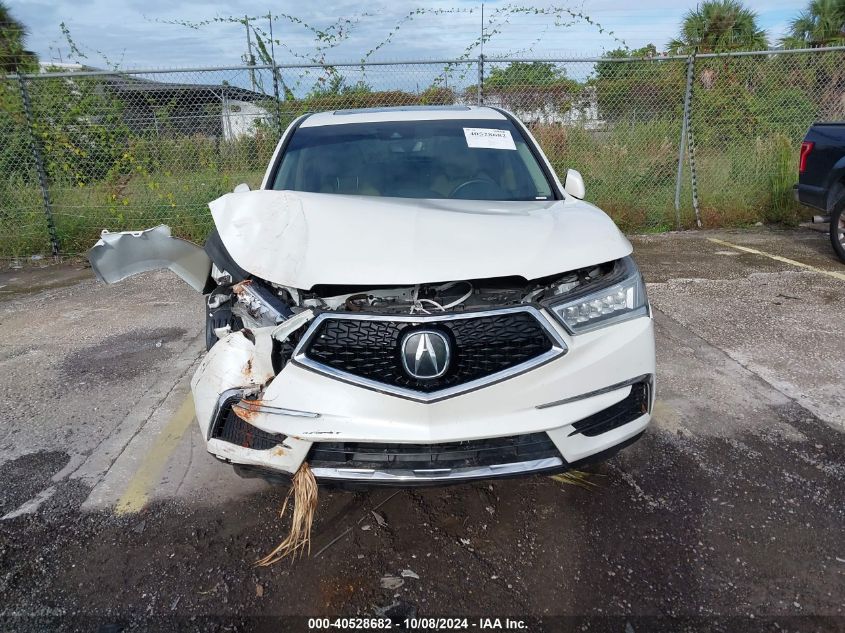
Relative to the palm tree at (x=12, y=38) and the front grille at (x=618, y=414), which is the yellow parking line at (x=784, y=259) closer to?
the front grille at (x=618, y=414)

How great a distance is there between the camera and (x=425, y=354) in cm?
214

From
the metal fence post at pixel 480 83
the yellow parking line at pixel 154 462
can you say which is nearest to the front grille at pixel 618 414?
the yellow parking line at pixel 154 462

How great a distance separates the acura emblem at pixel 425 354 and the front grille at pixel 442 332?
0.02 m

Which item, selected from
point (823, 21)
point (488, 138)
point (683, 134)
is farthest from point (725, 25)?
point (488, 138)

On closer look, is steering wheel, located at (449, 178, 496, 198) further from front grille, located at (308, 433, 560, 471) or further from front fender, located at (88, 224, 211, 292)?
front grille, located at (308, 433, 560, 471)

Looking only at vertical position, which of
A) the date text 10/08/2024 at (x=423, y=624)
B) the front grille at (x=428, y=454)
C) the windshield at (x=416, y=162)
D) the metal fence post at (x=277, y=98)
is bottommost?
the date text 10/08/2024 at (x=423, y=624)

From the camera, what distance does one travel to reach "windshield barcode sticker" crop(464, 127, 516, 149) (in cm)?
379

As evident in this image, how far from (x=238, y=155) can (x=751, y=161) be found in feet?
23.4

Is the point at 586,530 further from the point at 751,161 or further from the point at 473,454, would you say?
the point at 751,161

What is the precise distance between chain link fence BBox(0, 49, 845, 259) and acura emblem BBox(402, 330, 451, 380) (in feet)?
21.8

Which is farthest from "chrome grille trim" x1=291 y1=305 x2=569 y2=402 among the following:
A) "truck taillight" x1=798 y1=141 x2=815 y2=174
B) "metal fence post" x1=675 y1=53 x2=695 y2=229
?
"metal fence post" x1=675 y1=53 x2=695 y2=229

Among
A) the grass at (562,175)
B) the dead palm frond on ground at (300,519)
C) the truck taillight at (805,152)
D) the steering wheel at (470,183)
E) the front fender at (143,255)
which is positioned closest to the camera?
the dead palm frond on ground at (300,519)

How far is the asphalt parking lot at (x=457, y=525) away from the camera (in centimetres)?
225

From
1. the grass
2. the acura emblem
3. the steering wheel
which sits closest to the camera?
the acura emblem
